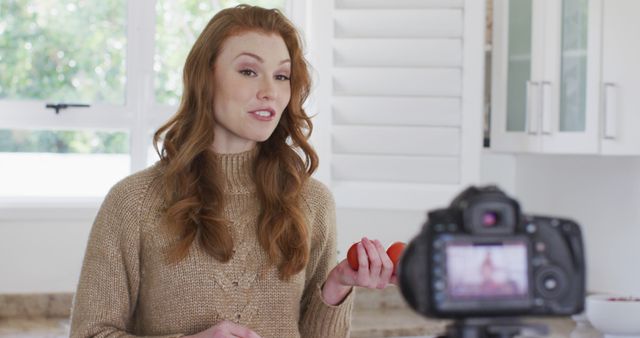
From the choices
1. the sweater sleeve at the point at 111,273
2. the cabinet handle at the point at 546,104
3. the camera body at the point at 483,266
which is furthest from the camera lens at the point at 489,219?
the cabinet handle at the point at 546,104

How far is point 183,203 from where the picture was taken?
62.7 inches

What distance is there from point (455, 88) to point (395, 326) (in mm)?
723

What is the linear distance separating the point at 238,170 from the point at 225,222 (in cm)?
10

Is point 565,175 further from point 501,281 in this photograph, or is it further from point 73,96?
point 501,281

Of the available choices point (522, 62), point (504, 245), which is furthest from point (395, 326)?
point (504, 245)

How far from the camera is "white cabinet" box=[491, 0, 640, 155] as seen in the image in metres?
2.86

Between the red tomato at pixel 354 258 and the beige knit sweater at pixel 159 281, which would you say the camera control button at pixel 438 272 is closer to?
the red tomato at pixel 354 258

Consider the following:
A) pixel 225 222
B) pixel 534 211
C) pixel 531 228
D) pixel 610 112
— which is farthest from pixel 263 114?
pixel 534 211

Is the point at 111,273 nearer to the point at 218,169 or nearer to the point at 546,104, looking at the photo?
the point at 218,169

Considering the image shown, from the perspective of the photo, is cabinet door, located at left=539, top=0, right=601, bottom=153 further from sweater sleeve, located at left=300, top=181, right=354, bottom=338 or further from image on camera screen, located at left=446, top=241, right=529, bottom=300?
A: image on camera screen, located at left=446, top=241, right=529, bottom=300

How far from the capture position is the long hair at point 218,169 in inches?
62.9

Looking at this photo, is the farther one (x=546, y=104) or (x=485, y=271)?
(x=546, y=104)

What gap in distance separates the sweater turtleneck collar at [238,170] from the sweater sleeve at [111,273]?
0.15 m

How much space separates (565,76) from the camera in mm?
2992
